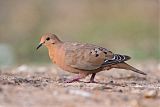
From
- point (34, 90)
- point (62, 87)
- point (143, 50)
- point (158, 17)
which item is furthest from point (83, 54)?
point (158, 17)

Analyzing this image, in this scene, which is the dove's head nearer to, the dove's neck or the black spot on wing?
the dove's neck

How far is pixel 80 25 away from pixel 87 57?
1435 cm

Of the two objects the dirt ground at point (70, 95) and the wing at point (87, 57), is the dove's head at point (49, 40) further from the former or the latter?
the dirt ground at point (70, 95)

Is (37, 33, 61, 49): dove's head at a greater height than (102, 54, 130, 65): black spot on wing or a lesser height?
greater

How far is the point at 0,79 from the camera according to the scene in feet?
26.6

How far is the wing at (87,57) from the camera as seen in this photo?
8.60 meters

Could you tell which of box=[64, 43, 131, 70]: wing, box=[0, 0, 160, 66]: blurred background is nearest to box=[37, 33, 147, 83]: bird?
box=[64, 43, 131, 70]: wing

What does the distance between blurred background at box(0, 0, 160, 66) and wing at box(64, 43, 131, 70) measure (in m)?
8.28

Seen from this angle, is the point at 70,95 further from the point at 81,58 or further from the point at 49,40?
the point at 49,40

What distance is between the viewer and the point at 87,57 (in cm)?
867

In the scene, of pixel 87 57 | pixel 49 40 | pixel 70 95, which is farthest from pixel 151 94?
pixel 49 40

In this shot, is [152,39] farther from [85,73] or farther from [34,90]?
[34,90]

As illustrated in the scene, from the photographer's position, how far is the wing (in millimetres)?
8605

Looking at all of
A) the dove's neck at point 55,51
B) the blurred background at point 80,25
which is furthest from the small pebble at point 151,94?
the blurred background at point 80,25
